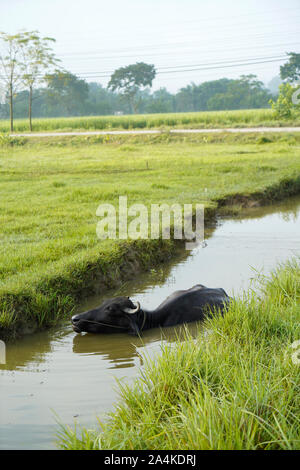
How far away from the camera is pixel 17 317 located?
15.8 feet

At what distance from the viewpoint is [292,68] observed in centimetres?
4366

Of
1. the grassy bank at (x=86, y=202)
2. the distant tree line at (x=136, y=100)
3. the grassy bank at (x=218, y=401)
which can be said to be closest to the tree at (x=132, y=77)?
the distant tree line at (x=136, y=100)

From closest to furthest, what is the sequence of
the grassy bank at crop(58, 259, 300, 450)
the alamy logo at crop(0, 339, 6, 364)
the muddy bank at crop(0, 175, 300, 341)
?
the grassy bank at crop(58, 259, 300, 450)
the alamy logo at crop(0, 339, 6, 364)
the muddy bank at crop(0, 175, 300, 341)

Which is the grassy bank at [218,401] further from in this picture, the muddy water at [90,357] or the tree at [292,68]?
the tree at [292,68]

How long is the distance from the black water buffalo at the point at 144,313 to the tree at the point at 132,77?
192ft

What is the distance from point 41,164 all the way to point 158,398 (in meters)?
15.4

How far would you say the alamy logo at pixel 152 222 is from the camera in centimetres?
750

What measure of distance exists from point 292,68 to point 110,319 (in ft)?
142

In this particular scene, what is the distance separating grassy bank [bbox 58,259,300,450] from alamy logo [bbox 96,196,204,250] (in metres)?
3.57

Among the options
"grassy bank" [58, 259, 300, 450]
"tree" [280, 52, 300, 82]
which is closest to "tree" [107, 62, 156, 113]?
"tree" [280, 52, 300, 82]

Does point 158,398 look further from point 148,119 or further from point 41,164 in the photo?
point 148,119

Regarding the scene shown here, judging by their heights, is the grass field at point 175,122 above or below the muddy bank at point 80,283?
above

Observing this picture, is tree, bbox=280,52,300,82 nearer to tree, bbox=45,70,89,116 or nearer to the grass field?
the grass field

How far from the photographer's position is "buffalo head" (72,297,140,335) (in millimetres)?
4758
